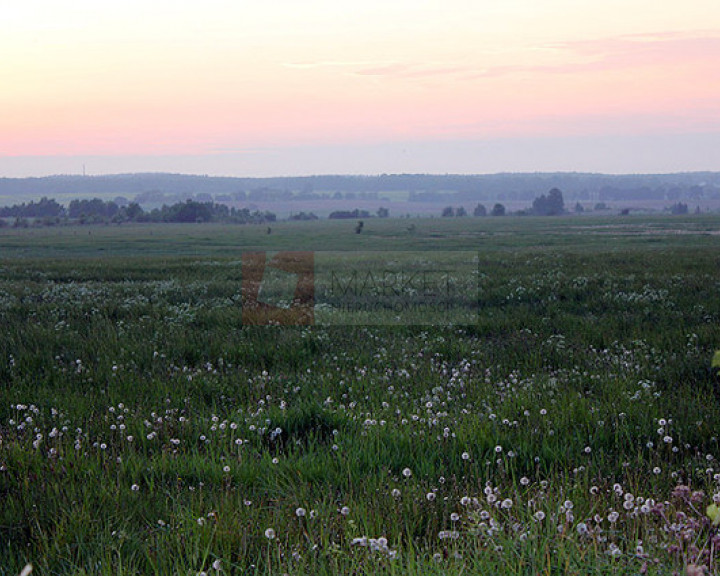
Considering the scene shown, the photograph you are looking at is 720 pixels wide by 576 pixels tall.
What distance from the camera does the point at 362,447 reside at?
5.69m

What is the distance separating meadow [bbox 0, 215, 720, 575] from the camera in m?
3.71

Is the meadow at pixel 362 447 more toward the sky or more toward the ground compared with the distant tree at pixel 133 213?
more toward the ground

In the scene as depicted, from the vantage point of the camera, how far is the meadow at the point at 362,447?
3709mm

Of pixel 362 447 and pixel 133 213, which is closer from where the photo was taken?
pixel 362 447

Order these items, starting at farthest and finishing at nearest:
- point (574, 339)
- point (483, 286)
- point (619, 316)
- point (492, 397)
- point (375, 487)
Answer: point (483, 286) → point (619, 316) → point (574, 339) → point (492, 397) → point (375, 487)

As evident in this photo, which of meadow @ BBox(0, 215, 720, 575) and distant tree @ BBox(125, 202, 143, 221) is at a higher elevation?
distant tree @ BBox(125, 202, 143, 221)

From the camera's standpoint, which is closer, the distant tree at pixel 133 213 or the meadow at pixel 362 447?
the meadow at pixel 362 447

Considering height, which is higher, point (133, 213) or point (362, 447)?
point (133, 213)

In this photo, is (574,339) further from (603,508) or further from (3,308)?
(3,308)

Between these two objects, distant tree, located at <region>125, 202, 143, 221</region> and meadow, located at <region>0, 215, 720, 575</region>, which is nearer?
meadow, located at <region>0, 215, 720, 575</region>

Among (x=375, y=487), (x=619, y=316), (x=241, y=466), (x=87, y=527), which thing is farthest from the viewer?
(x=619, y=316)

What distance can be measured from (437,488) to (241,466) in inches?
62.3

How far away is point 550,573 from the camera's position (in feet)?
10.7

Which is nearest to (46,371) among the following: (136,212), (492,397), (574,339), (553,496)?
(492,397)
